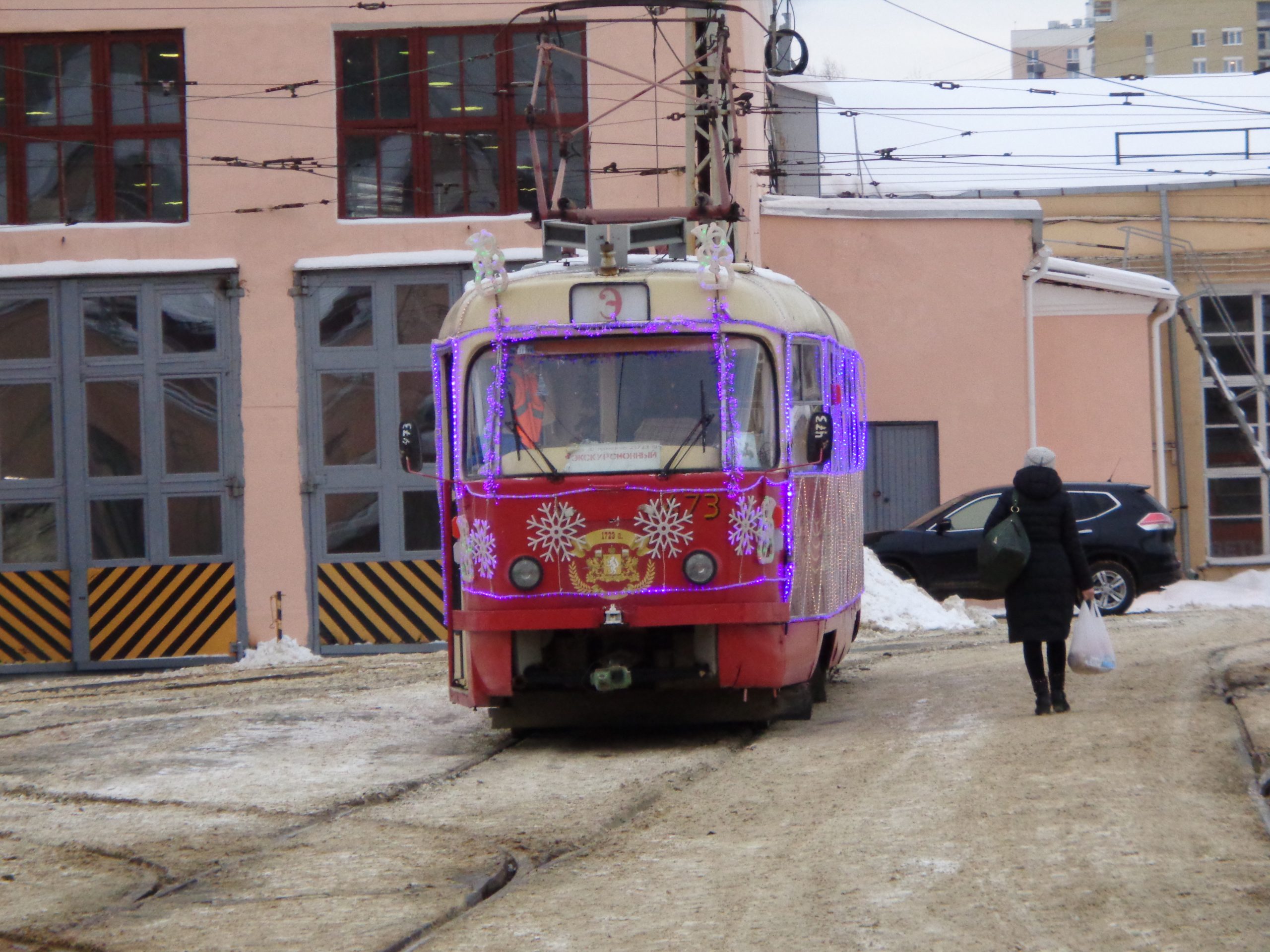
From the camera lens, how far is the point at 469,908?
258 inches

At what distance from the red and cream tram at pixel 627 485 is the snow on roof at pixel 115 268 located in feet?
32.4

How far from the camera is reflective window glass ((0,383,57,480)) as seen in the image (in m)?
20.5

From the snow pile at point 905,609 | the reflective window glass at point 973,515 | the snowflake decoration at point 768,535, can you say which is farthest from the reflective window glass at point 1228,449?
the snowflake decoration at point 768,535

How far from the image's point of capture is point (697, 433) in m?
10.6

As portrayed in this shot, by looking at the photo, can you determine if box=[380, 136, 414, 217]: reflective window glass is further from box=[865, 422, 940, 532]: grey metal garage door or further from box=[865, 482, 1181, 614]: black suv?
box=[865, 422, 940, 532]: grey metal garage door

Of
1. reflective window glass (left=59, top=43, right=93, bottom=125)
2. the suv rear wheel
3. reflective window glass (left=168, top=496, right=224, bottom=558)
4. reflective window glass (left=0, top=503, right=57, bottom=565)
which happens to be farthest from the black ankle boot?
reflective window glass (left=59, top=43, right=93, bottom=125)

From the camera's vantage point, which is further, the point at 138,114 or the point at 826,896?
the point at 138,114

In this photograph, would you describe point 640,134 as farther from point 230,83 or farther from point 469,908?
point 469,908

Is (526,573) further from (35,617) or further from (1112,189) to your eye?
(1112,189)

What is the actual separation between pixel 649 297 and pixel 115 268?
11281 millimetres

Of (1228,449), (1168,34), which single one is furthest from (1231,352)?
(1168,34)

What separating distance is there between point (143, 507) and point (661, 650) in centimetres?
1112

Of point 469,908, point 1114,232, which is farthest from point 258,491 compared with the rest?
point 1114,232

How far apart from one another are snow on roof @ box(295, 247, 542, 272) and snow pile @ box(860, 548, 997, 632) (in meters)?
5.35
